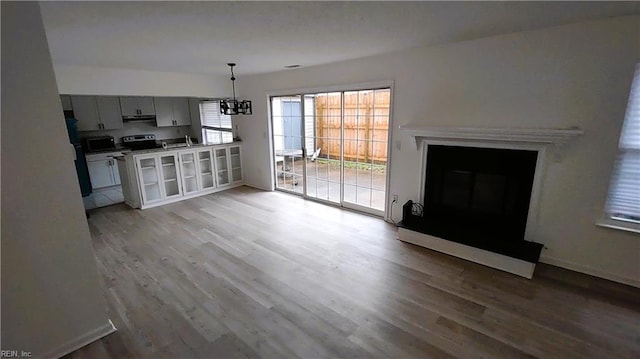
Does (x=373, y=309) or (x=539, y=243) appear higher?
(x=539, y=243)

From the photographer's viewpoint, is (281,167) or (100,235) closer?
(100,235)

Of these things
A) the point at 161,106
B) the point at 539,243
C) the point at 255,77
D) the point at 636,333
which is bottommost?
the point at 636,333

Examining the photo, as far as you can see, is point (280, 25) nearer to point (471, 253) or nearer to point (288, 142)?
point (471, 253)

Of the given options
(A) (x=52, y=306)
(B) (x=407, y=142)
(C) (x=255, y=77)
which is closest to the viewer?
(A) (x=52, y=306)

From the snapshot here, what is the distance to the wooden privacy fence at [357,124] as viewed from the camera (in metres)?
4.14

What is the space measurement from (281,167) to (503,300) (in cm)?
446

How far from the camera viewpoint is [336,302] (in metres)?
2.55

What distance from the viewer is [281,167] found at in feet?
19.8

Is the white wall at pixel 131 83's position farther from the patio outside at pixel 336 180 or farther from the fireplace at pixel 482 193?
the fireplace at pixel 482 193

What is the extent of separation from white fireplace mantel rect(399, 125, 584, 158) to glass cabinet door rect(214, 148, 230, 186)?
393 cm

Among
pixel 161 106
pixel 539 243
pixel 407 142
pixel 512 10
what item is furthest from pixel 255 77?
pixel 539 243

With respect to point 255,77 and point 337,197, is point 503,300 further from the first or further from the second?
point 255,77

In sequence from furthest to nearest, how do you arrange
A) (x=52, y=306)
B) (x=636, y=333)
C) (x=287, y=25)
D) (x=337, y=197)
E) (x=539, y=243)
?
(x=337, y=197) → (x=539, y=243) → (x=287, y=25) → (x=636, y=333) → (x=52, y=306)

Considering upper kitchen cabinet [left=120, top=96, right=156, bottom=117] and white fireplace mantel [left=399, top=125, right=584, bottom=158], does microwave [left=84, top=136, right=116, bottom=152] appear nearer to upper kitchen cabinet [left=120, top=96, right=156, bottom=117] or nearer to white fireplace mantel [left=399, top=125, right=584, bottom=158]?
upper kitchen cabinet [left=120, top=96, right=156, bottom=117]
